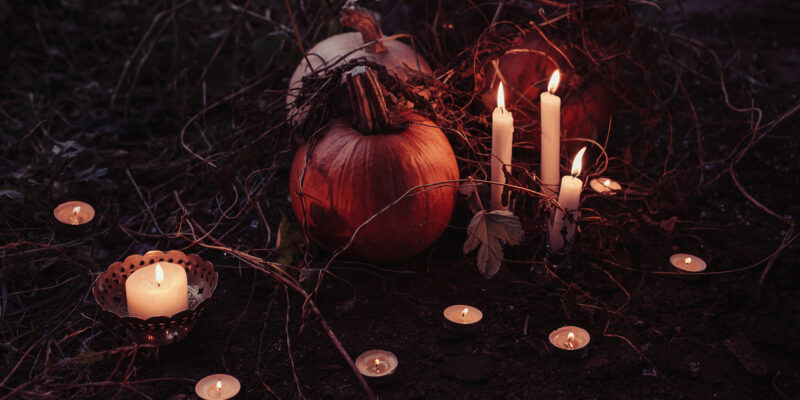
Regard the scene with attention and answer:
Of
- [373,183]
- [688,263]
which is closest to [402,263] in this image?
[373,183]

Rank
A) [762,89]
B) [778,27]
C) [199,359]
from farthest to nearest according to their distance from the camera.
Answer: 1. [778,27]
2. [762,89]
3. [199,359]

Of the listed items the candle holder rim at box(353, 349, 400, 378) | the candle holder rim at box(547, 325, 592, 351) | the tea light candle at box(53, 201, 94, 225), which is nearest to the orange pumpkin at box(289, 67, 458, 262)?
the candle holder rim at box(353, 349, 400, 378)

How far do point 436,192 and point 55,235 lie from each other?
4.63 ft

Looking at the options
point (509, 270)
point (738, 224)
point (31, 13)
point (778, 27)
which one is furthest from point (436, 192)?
point (31, 13)

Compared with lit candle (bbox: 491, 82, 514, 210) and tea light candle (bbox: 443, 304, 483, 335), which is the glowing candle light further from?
lit candle (bbox: 491, 82, 514, 210)

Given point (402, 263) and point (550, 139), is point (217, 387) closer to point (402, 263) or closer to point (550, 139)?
point (402, 263)

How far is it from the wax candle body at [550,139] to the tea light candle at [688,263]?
0.45 meters

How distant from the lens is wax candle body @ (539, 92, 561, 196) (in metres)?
2.03

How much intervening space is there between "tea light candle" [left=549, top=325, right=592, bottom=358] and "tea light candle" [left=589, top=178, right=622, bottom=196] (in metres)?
0.68

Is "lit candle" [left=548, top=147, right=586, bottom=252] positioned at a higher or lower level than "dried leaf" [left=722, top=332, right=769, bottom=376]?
higher

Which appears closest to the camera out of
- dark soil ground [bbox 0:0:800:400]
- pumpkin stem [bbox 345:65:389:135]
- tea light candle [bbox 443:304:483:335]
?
dark soil ground [bbox 0:0:800:400]

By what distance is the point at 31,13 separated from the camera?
3967mm

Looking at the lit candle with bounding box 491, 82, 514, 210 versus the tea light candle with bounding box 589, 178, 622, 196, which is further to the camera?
the tea light candle with bounding box 589, 178, 622, 196

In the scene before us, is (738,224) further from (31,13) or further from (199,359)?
(31,13)
